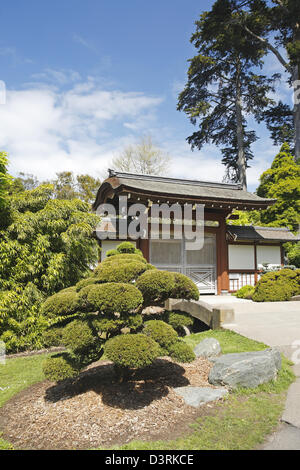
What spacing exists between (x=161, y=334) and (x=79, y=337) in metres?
0.85

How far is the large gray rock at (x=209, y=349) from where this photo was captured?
4.78 meters

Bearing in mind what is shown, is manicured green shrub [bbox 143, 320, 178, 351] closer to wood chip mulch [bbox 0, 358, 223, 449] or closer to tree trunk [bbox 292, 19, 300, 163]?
wood chip mulch [bbox 0, 358, 223, 449]

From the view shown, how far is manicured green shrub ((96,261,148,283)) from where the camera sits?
10.8ft

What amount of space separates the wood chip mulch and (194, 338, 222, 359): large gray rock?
682mm

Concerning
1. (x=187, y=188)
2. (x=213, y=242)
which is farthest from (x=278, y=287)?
(x=187, y=188)

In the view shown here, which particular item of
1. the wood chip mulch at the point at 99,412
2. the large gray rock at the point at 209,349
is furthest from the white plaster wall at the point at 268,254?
the wood chip mulch at the point at 99,412

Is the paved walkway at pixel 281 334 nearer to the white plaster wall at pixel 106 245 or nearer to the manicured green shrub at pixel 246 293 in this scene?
the manicured green shrub at pixel 246 293

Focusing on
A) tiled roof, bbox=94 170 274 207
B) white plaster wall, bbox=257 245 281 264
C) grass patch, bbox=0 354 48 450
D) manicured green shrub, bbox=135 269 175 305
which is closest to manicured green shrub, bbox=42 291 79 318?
manicured green shrub, bbox=135 269 175 305

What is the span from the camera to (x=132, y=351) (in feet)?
9.34

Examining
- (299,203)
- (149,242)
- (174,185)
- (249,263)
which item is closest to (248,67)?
(299,203)

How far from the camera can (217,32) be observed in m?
19.8

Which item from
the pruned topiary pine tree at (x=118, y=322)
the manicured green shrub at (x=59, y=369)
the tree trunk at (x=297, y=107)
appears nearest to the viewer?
the pruned topiary pine tree at (x=118, y=322)

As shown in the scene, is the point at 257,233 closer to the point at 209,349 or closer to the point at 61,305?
the point at 209,349
